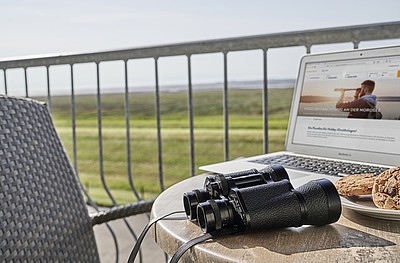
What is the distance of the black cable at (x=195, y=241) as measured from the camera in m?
0.79

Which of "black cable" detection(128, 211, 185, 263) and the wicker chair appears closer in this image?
"black cable" detection(128, 211, 185, 263)

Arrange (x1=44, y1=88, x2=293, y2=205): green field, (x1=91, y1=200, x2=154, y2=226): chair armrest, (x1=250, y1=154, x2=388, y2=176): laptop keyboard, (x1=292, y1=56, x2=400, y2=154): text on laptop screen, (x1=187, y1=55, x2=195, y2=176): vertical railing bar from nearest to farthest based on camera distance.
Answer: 1. (x1=250, y1=154, x2=388, y2=176): laptop keyboard
2. (x1=292, y1=56, x2=400, y2=154): text on laptop screen
3. (x1=91, y1=200, x2=154, y2=226): chair armrest
4. (x1=187, y1=55, x2=195, y2=176): vertical railing bar
5. (x1=44, y1=88, x2=293, y2=205): green field

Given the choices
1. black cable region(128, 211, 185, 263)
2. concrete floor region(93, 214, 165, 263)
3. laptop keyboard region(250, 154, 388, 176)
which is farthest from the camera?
concrete floor region(93, 214, 165, 263)

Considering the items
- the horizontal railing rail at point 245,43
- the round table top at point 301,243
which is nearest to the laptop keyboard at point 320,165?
the round table top at point 301,243

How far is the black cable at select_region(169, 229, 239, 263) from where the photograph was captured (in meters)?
0.79

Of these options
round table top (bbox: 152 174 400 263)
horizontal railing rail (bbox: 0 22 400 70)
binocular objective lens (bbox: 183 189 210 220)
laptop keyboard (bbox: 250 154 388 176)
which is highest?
horizontal railing rail (bbox: 0 22 400 70)

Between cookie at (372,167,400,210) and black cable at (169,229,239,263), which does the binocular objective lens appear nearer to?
black cable at (169,229,239,263)

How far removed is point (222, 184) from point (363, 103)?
684 mm

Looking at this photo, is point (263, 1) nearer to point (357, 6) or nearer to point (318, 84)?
point (357, 6)

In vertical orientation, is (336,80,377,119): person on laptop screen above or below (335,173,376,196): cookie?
above

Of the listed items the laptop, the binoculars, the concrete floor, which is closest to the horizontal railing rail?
the laptop

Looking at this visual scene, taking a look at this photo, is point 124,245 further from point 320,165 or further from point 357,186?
point 357,186

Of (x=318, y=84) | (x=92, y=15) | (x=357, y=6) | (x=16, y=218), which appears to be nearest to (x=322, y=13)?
(x=357, y=6)

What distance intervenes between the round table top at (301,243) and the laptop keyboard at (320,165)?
1.01 ft
